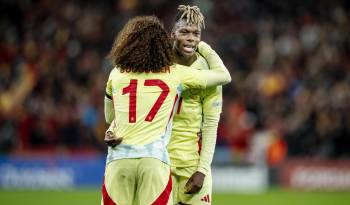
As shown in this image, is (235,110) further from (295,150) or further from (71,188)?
(71,188)

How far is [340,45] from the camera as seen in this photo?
76.5 ft

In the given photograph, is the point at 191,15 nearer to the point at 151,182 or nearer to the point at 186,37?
the point at 186,37

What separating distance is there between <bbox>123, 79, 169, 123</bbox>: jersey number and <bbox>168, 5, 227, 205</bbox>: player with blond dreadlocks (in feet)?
2.26

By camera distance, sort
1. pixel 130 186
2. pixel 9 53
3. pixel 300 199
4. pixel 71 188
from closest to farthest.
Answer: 1. pixel 130 186
2. pixel 300 199
3. pixel 71 188
4. pixel 9 53

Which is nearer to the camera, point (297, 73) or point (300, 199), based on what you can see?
point (300, 199)

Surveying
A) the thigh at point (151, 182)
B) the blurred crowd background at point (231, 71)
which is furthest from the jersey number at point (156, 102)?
the blurred crowd background at point (231, 71)

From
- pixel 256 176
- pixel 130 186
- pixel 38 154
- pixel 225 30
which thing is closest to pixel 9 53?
pixel 38 154

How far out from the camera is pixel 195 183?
7.05m

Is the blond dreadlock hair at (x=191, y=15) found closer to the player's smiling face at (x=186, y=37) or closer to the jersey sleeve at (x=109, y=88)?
the player's smiling face at (x=186, y=37)

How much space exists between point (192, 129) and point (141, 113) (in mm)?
974

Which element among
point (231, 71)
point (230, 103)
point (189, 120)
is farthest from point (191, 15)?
point (231, 71)

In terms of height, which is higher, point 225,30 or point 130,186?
point 225,30

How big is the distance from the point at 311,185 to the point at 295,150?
37.4 inches

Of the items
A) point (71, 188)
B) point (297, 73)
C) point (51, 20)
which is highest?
point (51, 20)
